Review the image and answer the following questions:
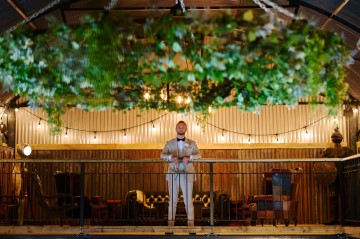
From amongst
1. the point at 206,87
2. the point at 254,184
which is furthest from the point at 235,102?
the point at 254,184

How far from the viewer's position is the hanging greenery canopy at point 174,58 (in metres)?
4.89

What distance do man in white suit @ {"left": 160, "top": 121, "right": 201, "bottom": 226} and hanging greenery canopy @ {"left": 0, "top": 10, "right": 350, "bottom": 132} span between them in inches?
172

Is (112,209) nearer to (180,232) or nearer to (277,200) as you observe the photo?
(180,232)

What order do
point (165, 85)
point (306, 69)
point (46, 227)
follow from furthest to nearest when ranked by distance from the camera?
1. point (46, 227)
2. point (165, 85)
3. point (306, 69)

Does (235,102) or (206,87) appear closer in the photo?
(235,102)

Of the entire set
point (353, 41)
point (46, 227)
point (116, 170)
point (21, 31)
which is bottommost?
point (46, 227)

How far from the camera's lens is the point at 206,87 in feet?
20.5

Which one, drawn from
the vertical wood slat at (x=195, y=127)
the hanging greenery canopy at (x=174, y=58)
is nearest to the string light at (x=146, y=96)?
the hanging greenery canopy at (x=174, y=58)

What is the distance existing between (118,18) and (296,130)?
1083 centimetres

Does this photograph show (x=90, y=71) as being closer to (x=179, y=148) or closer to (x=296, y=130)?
(x=179, y=148)

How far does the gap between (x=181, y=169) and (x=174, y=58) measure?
5.38 metres

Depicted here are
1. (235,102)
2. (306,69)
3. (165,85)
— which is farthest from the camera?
(165,85)

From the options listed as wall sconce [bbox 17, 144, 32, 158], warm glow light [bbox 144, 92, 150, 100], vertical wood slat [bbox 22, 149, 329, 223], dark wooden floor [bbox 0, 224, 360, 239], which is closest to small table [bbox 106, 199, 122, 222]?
vertical wood slat [bbox 22, 149, 329, 223]

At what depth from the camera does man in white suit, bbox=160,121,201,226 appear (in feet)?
33.8
